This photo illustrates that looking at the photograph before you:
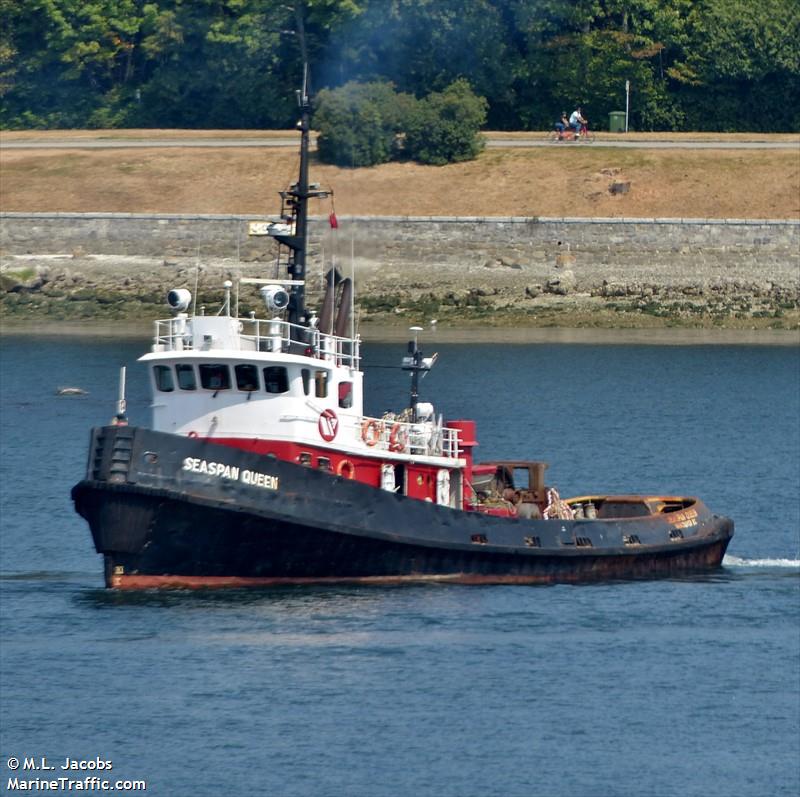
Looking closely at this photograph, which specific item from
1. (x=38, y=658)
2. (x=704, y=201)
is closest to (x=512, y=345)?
(x=704, y=201)

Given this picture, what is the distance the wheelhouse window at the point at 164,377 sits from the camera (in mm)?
37312

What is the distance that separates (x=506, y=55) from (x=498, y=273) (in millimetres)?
22003

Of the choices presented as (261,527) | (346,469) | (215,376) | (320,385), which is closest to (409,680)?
(261,527)

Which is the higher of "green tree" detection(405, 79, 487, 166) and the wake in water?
"green tree" detection(405, 79, 487, 166)

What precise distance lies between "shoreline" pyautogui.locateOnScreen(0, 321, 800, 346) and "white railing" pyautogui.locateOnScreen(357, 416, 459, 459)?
41.1 metres

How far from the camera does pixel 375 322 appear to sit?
280 feet

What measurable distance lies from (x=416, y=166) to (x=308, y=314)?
60422 millimetres

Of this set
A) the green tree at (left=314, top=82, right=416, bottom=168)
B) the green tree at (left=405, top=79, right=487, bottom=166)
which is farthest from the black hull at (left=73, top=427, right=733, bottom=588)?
the green tree at (left=405, top=79, right=487, bottom=166)

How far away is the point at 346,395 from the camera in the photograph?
1508 inches

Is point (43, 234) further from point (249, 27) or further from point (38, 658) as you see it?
point (38, 658)

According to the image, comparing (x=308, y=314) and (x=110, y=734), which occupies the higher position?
(x=308, y=314)

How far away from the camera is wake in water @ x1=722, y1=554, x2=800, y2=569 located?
136 feet

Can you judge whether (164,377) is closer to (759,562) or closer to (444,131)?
(759,562)

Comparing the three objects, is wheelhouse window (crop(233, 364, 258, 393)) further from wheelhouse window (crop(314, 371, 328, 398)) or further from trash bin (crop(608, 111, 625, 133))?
trash bin (crop(608, 111, 625, 133))
